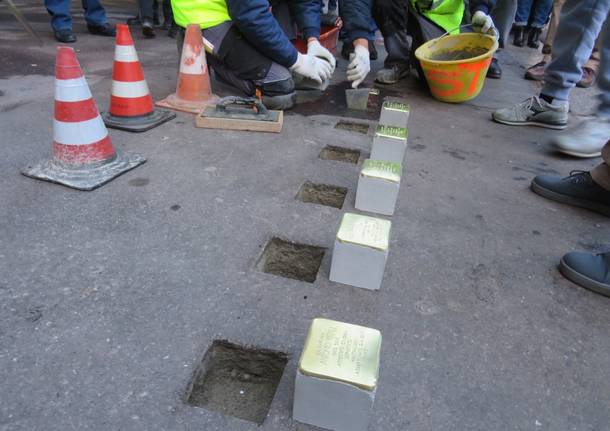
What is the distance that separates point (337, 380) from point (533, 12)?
8302 millimetres

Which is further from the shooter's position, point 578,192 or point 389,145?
point 389,145

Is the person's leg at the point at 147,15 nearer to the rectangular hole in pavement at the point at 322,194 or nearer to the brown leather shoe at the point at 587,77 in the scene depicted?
the rectangular hole in pavement at the point at 322,194

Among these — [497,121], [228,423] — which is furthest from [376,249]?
[497,121]

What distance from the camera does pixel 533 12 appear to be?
7.16 metres

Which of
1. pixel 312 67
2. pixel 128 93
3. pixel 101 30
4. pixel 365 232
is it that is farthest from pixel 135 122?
pixel 101 30

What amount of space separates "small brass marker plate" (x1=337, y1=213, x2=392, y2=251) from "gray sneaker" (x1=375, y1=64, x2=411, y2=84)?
8.82ft

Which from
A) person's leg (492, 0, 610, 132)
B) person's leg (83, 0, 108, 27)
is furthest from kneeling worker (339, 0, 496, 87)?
person's leg (83, 0, 108, 27)

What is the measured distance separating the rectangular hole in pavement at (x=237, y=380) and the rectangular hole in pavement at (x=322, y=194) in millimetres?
855

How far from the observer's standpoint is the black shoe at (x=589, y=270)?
1.39 m

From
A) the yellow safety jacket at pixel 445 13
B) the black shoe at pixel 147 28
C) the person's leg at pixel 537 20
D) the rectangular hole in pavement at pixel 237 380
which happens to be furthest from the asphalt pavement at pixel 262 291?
the person's leg at pixel 537 20

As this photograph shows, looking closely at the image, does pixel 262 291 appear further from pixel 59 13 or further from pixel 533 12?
pixel 533 12

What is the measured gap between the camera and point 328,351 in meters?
0.89

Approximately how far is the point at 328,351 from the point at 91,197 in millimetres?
1218

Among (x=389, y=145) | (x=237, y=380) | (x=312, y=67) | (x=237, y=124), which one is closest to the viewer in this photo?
(x=237, y=380)
